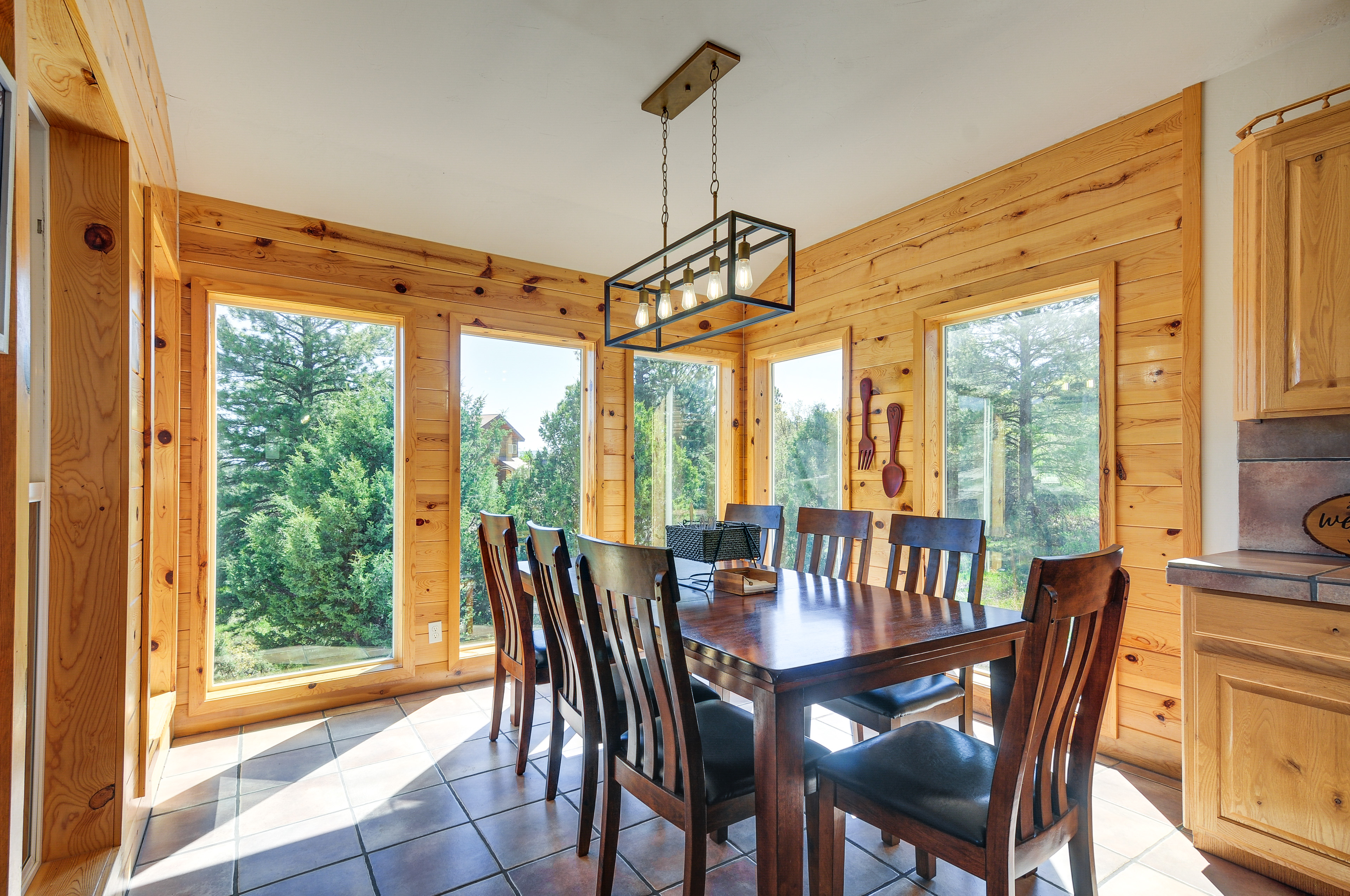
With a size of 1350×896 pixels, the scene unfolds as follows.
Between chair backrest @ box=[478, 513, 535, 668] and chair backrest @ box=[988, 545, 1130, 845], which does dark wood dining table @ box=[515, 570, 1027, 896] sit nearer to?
chair backrest @ box=[988, 545, 1130, 845]

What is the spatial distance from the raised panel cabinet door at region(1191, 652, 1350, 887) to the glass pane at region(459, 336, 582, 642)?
3.13 metres

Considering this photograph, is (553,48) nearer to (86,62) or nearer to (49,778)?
(86,62)

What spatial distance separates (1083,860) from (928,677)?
531 millimetres

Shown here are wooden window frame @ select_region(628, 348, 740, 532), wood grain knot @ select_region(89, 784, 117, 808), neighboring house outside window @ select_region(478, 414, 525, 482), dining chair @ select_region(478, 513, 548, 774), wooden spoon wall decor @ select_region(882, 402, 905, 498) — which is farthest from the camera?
wooden window frame @ select_region(628, 348, 740, 532)

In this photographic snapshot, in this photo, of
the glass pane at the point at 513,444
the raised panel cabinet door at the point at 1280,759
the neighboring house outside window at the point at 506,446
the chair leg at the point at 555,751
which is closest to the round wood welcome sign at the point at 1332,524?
the raised panel cabinet door at the point at 1280,759

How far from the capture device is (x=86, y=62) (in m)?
1.46

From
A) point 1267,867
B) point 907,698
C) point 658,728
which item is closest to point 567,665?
point 658,728

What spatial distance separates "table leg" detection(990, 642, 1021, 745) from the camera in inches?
77.3

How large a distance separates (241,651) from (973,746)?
3307mm

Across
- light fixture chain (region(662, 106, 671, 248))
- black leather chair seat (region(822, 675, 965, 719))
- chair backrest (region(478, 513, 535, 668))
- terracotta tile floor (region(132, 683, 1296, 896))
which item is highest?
light fixture chain (region(662, 106, 671, 248))

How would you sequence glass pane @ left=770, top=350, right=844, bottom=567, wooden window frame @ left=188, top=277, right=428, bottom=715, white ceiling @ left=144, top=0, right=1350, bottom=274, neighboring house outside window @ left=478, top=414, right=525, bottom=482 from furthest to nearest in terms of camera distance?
glass pane @ left=770, top=350, right=844, bottom=567, neighboring house outside window @ left=478, top=414, right=525, bottom=482, wooden window frame @ left=188, top=277, right=428, bottom=715, white ceiling @ left=144, top=0, right=1350, bottom=274

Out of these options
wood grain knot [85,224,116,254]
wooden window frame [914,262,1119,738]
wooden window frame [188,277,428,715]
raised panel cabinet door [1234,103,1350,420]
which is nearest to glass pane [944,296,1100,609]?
wooden window frame [914,262,1119,738]

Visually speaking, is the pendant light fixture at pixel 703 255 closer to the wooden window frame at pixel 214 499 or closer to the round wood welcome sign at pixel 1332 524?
the wooden window frame at pixel 214 499

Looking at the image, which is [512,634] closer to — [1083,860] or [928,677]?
[928,677]
